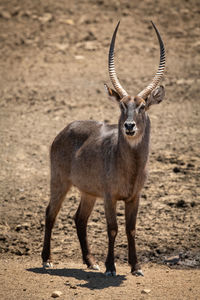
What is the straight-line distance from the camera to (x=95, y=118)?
53.0ft

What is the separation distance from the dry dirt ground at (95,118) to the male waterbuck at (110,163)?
764mm

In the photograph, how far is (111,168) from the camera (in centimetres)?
889

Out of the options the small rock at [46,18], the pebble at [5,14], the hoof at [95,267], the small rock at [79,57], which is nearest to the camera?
the hoof at [95,267]

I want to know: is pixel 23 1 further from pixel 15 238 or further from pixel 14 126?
pixel 15 238

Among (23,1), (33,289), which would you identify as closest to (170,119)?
(33,289)

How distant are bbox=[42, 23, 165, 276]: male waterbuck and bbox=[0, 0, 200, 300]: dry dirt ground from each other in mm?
764

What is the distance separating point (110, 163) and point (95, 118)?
23.9 ft

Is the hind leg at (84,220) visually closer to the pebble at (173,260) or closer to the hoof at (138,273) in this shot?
the hoof at (138,273)

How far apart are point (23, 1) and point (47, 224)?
1597cm

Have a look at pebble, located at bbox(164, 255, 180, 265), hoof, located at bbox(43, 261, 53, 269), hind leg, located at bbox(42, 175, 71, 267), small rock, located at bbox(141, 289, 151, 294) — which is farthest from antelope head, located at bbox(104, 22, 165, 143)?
hoof, located at bbox(43, 261, 53, 269)

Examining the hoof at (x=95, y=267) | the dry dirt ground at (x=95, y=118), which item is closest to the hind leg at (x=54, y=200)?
the dry dirt ground at (x=95, y=118)

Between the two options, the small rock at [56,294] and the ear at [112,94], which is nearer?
the small rock at [56,294]

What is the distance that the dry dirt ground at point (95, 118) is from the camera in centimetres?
883

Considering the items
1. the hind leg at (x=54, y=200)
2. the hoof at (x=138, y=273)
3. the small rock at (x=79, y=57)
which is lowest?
the small rock at (x=79, y=57)
